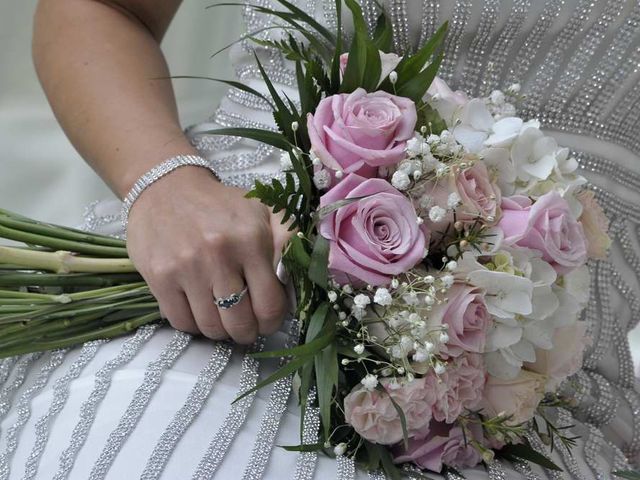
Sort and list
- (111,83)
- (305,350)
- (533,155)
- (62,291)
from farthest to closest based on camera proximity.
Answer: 1. (111,83)
2. (62,291)
3. (533,155)
4. (305,350)

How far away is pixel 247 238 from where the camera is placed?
29.4 inches

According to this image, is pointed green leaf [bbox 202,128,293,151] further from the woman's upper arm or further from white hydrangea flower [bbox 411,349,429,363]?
the woman's upper arm

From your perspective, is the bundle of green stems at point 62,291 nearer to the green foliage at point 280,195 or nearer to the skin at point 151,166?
the skin at point 151,166

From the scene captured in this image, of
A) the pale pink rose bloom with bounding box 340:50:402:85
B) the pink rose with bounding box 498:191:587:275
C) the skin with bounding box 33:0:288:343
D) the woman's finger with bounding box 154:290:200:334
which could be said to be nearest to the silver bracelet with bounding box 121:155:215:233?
the skin with bounding box 33:0:288:343

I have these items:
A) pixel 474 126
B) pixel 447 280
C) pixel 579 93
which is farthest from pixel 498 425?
pixel 579 93

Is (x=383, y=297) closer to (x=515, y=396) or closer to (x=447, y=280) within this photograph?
(x=447, y=280)

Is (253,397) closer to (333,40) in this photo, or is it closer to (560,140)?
(333,40)

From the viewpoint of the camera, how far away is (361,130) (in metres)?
0.64

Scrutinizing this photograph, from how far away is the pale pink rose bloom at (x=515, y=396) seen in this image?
0.70m

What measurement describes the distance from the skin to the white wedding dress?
2.0 inches

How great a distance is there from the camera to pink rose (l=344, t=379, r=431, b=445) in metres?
0.66

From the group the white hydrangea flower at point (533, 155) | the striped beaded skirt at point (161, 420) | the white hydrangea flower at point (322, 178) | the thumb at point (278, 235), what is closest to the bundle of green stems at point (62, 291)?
the striped beaded skirt at point (161, 420)

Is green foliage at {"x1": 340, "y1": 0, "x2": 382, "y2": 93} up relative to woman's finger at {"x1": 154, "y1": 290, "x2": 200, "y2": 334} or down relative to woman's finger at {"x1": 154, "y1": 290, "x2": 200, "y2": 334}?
up

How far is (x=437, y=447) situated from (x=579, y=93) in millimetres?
413
